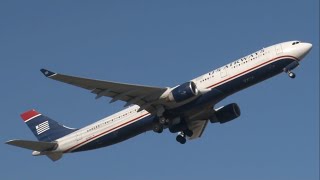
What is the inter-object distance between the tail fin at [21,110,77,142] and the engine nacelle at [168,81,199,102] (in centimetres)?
1197

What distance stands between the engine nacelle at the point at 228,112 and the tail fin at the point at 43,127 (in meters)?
13.3

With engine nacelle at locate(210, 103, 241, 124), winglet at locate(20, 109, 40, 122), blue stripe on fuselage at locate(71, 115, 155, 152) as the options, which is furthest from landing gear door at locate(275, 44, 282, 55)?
winglet at locate(20, 109, 40, 122)

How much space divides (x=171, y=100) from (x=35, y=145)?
1277 centimetres

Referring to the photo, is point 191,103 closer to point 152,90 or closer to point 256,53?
point 152,90

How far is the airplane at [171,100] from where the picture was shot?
166 ft

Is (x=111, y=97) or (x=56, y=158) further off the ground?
(x=111, y=97)

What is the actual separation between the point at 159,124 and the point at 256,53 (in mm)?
9876

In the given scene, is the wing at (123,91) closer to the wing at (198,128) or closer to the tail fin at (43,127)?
the wing at (198,128)

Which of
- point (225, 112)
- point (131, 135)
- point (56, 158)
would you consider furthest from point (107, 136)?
point (225, 112)

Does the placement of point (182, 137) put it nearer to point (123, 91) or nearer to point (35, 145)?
point (123, 91)

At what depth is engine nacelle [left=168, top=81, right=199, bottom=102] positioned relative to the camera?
164 feet

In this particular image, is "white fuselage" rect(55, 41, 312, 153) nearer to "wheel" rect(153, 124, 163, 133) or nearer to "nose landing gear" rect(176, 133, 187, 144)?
"wheel" rect(153, 124, 163, 133)

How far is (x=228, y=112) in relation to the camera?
5694cm

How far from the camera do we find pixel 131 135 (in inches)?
2149
